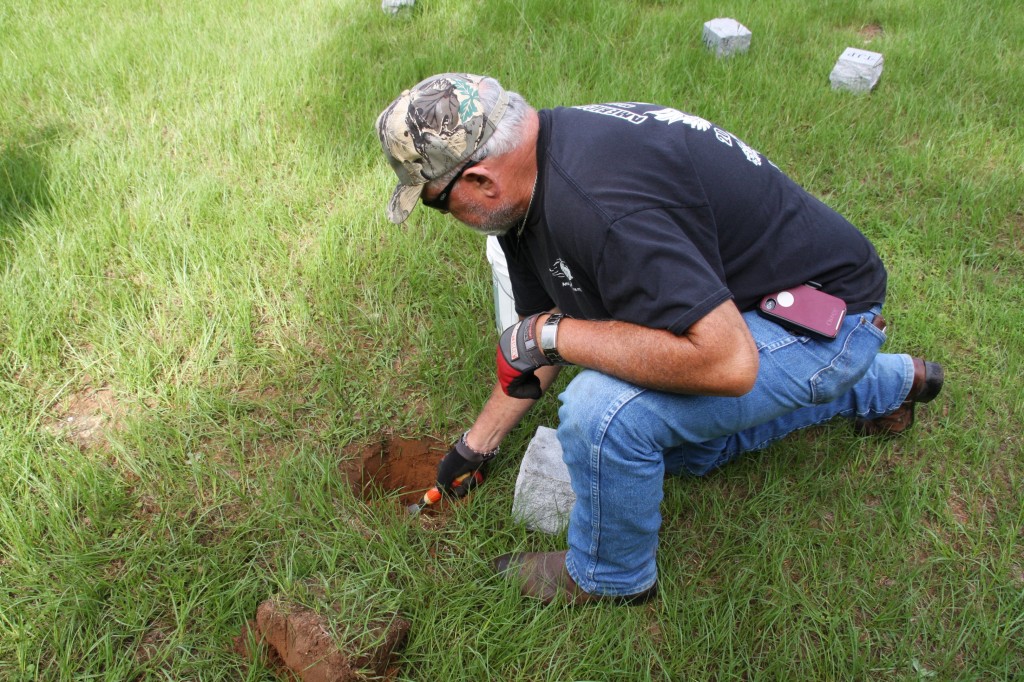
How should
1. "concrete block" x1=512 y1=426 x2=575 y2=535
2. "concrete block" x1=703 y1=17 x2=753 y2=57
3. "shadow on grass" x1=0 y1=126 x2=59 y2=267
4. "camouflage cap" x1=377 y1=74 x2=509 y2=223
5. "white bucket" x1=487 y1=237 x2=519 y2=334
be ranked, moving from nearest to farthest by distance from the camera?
"camouflage cap" x1=377 y1=74 x2=509 y2=223, "concrete block" x1=512 y1=426 x2=575 y2=535, "white bucket" x1=487 y1=237 x2=519 y2=334, "shadow on grass" x1=0 y1=126 x2=59 y2=267, "concrete block" x1=703 y1=17 x2=753 y2=57

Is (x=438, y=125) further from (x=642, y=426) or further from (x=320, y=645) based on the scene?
(x=320, y=645)

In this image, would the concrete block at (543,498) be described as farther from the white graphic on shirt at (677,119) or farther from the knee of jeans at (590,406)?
the white graphic on shirt at (677,119)

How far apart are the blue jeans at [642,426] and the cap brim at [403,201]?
618 millimetres

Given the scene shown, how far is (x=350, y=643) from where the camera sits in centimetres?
180

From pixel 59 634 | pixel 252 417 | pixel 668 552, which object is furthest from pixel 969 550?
pixel 59 634

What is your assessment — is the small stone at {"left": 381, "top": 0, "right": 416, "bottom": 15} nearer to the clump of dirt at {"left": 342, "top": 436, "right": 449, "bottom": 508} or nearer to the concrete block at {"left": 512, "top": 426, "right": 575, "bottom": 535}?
the clump of dirt at {"left": 342, "top": 436, "right": 449, "bottom": 508}

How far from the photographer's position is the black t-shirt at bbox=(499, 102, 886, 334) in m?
1.50

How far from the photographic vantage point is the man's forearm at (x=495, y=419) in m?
2.25

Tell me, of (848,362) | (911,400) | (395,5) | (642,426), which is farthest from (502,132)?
(395,5)

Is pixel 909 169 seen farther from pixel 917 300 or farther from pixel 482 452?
pixel 482 452

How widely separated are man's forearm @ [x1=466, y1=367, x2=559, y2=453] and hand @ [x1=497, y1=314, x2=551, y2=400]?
24 cm

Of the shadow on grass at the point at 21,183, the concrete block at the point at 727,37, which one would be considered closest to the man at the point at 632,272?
the shadow on grass at the point at 21,183

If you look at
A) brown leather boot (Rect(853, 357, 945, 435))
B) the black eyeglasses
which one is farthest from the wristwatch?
brown leather boot (Rect(853, 357, 945, 435))

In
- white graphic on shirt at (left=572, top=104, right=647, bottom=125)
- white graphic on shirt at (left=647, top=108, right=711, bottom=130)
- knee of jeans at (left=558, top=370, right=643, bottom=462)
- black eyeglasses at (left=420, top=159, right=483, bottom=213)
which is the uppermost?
white graphic on shirt at (left=572, top=104, right=647, bottom=125)
